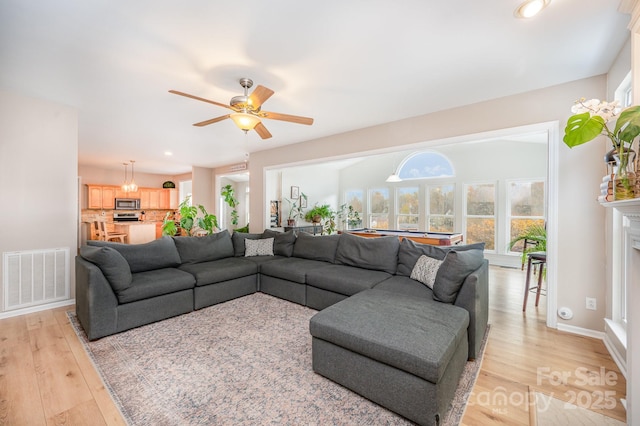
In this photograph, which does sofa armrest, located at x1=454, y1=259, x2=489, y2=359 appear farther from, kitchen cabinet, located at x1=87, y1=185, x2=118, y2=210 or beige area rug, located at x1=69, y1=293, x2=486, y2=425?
kitchen cabinet, located at x1=87, y1=185, x2=118, y2=210

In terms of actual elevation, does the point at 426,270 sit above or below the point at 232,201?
below

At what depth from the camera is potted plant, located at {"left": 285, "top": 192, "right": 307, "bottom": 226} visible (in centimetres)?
813

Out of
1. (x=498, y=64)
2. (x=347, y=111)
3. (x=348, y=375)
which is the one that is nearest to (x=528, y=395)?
(x=348, y=375)

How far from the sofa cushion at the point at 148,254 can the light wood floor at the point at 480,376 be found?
0.87m

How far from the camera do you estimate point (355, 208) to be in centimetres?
935

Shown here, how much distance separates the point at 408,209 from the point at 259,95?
256 inches

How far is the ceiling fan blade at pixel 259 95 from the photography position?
2332 mm

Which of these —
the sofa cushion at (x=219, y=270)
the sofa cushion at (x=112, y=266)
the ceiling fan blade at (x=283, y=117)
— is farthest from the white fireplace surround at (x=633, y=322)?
the sofa cushion at (x=112, y=266)

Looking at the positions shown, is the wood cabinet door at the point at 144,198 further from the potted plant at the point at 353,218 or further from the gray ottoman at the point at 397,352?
the gray ottoman at the point at 397,352

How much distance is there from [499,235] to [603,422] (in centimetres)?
543

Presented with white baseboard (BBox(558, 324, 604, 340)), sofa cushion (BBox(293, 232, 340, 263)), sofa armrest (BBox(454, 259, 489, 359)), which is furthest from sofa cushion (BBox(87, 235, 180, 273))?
white baseboard (BBox(558, 324, 604, 340))

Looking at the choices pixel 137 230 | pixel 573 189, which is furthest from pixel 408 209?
pixel 137 230

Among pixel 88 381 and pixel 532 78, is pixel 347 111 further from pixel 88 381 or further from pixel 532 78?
pixel 88 381

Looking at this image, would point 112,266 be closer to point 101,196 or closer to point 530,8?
point 530,8
